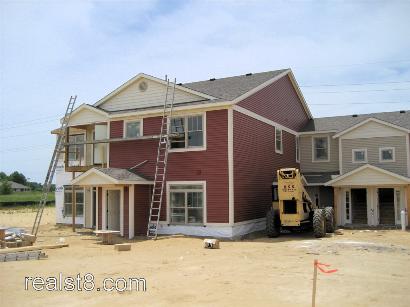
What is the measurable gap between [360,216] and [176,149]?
40.4ft

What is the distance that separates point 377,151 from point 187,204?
12.1 m

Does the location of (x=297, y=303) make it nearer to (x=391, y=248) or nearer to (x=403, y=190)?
(x=391, y=248)

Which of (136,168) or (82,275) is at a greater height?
(136,168)

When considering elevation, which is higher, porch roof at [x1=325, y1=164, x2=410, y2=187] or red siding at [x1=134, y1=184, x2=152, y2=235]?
porch roof at [x1=325, y1=164, x2=410, y2=187]

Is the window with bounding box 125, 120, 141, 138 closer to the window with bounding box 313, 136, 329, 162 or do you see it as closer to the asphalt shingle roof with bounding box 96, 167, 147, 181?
the asphalt shingle roof with bounding box 96, 167, 147, 181

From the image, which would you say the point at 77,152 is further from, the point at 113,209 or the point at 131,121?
the point at 113,209

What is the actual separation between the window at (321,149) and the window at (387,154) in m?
3.86

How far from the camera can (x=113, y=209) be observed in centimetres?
2267

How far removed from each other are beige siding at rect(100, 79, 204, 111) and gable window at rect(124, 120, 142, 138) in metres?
1.16

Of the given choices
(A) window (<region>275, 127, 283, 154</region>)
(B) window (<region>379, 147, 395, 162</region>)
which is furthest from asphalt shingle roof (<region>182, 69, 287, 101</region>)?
(B) window (<region>379, 147, 395, 162</region>)

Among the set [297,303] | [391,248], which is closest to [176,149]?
[391,248]

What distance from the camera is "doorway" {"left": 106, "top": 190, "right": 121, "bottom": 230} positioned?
2236 centimetres

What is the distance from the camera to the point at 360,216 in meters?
26.3

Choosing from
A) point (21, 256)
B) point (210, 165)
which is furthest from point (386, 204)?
point (21, 256)
